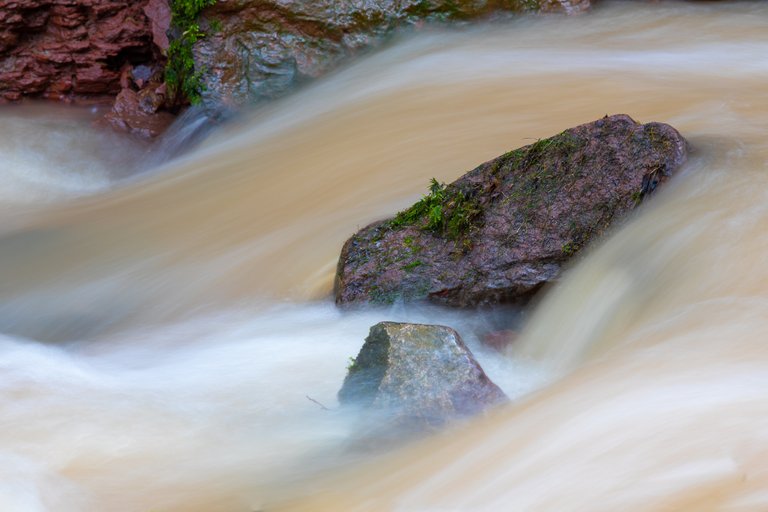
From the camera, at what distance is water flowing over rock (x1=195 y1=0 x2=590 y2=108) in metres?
6.99

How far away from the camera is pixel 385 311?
4059 mm

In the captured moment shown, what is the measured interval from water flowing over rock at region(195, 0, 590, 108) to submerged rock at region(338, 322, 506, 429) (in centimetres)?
399

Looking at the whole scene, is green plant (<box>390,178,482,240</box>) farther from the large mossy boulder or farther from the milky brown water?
the milky brown water

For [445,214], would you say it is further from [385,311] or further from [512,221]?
[385,311]

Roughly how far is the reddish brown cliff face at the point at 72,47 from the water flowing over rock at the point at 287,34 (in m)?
0.87

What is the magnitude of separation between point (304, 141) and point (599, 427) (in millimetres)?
3647

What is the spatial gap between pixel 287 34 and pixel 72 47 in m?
1.87

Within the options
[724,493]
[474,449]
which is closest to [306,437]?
[474,449]

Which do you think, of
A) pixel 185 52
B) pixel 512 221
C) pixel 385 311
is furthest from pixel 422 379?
pixel 185 52

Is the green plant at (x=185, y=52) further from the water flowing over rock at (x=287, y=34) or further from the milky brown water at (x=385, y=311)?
the milky brown water at (x=385, y=311)

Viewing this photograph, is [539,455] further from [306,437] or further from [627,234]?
[627,234]

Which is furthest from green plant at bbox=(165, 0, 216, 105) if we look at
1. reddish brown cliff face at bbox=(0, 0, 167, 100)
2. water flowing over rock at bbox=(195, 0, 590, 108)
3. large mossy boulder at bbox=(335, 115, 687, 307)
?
large mossy boulder at bbox=(335, 115, 687, 307)

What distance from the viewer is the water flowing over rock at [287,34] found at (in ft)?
22.9

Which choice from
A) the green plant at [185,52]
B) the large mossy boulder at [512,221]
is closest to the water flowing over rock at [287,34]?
the green plant at [185,52]
